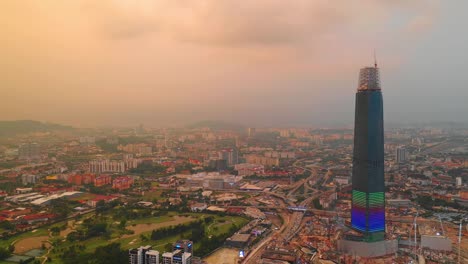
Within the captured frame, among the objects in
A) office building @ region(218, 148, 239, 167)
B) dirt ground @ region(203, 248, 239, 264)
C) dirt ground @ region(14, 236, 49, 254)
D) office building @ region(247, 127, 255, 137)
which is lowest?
dirt ground @ region(203, 248, 239, 264)

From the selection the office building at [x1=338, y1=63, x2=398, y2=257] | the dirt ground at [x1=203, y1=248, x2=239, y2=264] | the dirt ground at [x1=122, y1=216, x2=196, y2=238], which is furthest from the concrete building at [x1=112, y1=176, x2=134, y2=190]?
the office building at [x1=338, y1=63, x2=398, y2=257]

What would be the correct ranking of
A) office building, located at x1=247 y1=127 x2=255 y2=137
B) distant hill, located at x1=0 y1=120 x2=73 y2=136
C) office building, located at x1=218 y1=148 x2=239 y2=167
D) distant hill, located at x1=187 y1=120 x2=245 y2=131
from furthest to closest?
office building, located at x1=247 y1=127 x2=255 y2=137
distant hill, located at x1=187 y1=120 x2=245 y2=131
office building, located at x1=218 y1=148 x2=239 y2=167
distant hill, located at x1=0 y1=120 x2=73 y2=136

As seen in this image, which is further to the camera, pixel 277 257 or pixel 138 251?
pixel 277 257

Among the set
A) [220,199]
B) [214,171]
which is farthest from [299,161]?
[220,199]

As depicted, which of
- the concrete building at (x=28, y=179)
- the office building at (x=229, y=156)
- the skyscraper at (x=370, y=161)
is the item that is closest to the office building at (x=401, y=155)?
the office building at (x=229, y=156)

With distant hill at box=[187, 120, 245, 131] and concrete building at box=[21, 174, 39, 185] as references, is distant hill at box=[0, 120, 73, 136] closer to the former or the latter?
concrete building at box=[21, 174, 39, 185]

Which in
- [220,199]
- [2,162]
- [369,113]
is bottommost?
[220,199]

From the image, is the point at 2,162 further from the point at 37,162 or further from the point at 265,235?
the point at 265,235
